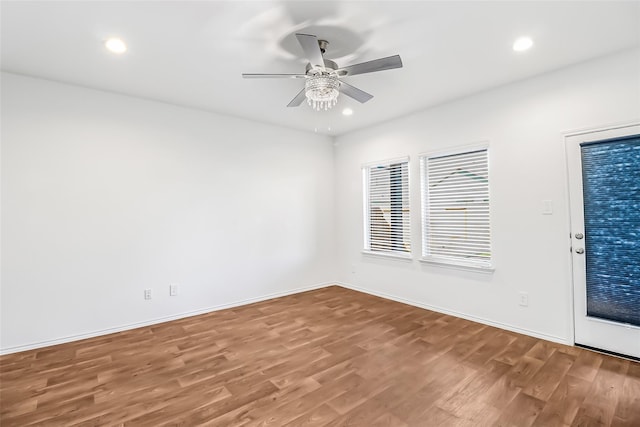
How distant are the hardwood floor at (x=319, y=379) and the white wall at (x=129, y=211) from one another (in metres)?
0.49

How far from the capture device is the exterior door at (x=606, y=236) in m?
2.61

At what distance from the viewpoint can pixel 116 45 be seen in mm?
2492

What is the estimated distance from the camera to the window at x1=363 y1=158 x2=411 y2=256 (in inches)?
177

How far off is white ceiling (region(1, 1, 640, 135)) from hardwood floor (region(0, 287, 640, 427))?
278 centimetres

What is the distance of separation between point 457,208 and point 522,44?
1.89 meters

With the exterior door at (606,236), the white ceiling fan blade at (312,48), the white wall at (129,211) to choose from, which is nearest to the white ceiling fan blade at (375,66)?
the white ceiling fan blade at (312,48)

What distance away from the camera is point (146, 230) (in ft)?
12.0

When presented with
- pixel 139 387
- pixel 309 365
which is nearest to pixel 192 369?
pixel 139 387

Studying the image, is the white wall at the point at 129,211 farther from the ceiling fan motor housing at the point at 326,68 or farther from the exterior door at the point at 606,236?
the exterior door at the point at 606,236

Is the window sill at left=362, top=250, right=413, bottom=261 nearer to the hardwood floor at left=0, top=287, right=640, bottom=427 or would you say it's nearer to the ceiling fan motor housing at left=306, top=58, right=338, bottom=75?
the hardwood floor at left=0, top=287, right=640, bottom=427

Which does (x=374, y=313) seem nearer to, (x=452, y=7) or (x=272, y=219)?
(x=272, y=219)

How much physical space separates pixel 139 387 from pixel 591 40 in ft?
15.4

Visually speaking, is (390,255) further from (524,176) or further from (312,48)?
(312,48)

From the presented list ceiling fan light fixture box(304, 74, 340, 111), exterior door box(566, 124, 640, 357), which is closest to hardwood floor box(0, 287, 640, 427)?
exterior door box(566, 124, 640, 357)
